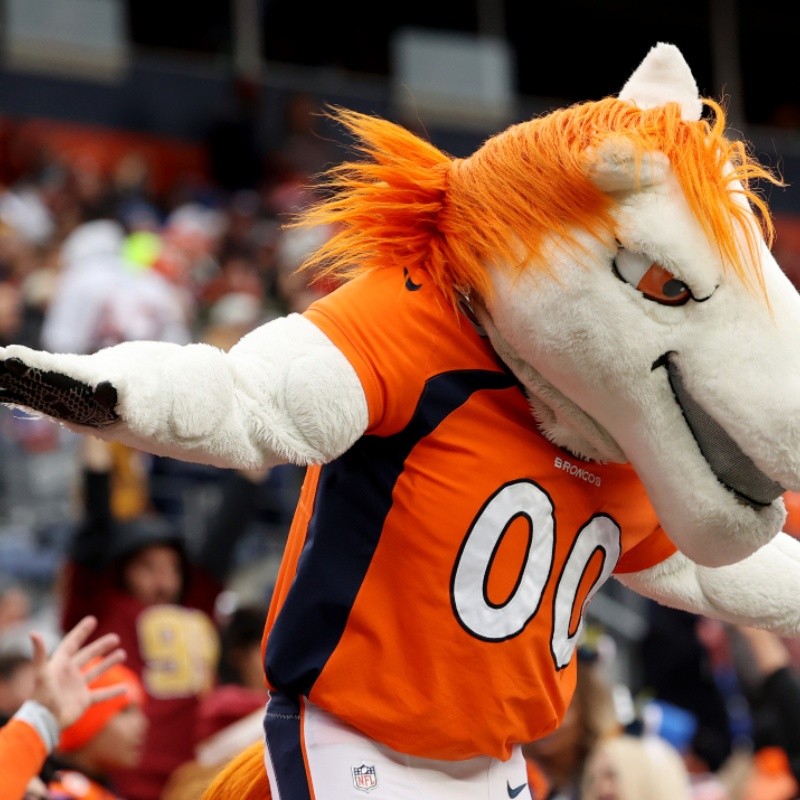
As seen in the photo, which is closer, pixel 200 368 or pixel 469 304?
pixel 200 368

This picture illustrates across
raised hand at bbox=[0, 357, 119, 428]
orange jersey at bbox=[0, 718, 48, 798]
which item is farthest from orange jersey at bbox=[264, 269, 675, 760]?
orange jersey at bbox=[0, 718, 48, 798]

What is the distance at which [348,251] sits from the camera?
192 cm

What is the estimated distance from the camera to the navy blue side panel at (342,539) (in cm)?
186

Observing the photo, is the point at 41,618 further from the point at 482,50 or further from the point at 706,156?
the point at 482,50

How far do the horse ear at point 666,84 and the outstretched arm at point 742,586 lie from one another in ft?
2.26

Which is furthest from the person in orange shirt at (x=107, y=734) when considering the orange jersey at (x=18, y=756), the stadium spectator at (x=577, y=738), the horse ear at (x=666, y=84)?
the horse ear at (x=666, y=84)

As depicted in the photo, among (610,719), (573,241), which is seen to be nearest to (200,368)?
(573,241)

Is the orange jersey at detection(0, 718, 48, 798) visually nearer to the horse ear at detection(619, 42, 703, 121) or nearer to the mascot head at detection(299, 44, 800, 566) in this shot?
the mascot head at detection(299, 44, 800, 566)

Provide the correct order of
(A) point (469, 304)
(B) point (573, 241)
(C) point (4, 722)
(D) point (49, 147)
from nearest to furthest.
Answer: (B) point (573, 241) → (A) point (469, 304) → (C) point (4, 722) → (D) point (49, 147)

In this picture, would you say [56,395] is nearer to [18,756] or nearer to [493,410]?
[493,410]

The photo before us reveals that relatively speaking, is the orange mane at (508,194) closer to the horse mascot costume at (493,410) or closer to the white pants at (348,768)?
the horse mascot costume at (493,410)

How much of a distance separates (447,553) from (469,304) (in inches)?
12.6

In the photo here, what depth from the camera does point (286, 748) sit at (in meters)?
1.93

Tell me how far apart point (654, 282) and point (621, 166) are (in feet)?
0.48
